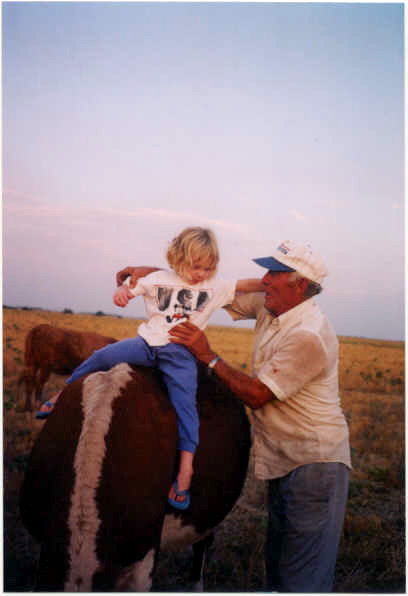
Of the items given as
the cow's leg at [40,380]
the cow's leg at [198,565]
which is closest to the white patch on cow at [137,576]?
the cow's leg at [198,565]

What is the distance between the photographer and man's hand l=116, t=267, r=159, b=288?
2939 mm

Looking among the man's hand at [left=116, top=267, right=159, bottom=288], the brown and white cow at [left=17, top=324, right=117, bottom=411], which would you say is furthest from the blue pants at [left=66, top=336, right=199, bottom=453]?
the brown and white cow at [left=17, top=324, right=117, bottom=411]

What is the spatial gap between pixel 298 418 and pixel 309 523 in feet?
1.93

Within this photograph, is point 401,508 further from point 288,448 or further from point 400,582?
point 288,448

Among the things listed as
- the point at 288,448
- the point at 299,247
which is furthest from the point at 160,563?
the point at 299,247

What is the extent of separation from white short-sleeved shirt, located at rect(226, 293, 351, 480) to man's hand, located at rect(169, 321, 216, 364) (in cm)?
34

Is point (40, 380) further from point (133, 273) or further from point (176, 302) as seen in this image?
point (176, 302)

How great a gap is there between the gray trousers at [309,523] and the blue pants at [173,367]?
66 cm

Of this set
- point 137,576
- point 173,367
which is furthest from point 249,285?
point 137,576

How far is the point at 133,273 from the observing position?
9.84 ft

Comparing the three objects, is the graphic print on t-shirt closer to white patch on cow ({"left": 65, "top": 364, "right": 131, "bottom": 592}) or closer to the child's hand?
the child's hand

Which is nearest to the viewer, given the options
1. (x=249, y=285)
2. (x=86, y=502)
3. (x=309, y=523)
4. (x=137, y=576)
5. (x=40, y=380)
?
(x=86, y=502)

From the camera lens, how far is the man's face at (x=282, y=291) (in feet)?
9.18

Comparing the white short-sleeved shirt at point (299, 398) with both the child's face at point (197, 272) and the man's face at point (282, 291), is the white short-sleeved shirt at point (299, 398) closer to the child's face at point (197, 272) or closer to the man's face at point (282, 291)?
the man's face at point (282, 291)
